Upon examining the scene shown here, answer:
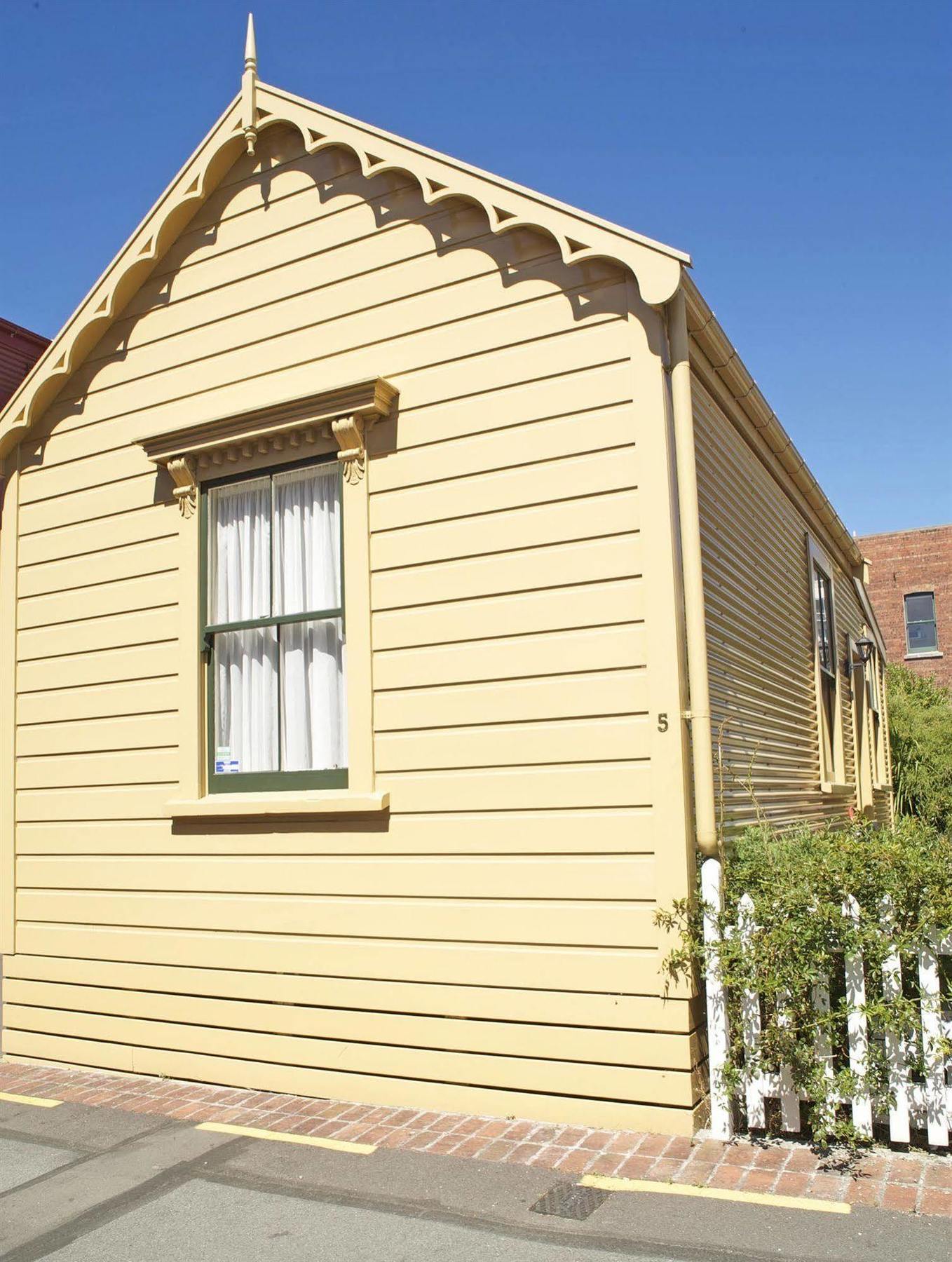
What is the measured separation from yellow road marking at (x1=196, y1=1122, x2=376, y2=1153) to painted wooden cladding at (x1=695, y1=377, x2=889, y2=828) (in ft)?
8.46

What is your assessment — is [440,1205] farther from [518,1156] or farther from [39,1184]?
[39,1184]

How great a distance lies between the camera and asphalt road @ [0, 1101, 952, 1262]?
4262 millimetres

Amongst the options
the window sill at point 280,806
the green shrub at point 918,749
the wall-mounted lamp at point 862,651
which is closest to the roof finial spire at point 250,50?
the window sill at point 280,806

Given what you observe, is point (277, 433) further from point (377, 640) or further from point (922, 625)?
point (922, 625)

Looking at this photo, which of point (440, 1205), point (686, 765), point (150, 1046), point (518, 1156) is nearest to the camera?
point (440, 1205)

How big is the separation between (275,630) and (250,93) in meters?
3.71

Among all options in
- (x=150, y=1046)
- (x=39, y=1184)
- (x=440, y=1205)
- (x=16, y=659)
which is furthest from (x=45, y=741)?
(x=440, y=1205)

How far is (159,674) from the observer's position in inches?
302

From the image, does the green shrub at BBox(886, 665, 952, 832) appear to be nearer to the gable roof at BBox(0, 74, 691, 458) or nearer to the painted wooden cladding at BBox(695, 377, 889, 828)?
the painted wooden cladding at BBox(695, 377, 889, 828)

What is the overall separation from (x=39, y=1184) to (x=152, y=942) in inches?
88.1

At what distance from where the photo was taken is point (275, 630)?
24.1ft

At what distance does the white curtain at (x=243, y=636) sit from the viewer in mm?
7324

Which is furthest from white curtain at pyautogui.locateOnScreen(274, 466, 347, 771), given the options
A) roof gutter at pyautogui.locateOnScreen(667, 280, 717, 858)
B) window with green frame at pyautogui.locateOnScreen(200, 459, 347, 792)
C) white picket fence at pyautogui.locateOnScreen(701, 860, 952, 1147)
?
white picket fence at pyautogui.locateOnScreen(701, 860, 952, 1147)

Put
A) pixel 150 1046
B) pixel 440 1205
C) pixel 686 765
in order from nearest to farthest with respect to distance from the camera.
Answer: pixel 440 1205, pixel 686 765, pixel 150 1046
